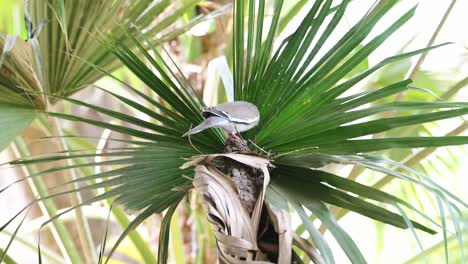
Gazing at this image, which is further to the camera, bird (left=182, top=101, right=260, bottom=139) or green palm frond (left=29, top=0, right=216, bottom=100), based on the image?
green palm frond (left=29, top=0, right=216, bottom=100)

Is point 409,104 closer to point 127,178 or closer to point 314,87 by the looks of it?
point 314,87

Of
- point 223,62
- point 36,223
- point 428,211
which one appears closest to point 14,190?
point 36,223

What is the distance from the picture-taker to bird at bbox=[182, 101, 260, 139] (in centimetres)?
67

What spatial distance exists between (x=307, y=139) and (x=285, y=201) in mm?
93

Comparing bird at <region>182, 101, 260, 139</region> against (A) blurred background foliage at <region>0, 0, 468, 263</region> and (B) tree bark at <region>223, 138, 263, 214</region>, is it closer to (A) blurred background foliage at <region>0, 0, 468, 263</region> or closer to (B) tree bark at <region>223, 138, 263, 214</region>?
(B) tree bark at <region>223, 138, 263, 214</region>

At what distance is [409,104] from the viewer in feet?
2.20

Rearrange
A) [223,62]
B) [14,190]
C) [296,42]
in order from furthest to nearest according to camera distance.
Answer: [14,190] < [223,62] < [296,42]

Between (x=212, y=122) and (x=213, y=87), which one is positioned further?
(x=213, y=87)

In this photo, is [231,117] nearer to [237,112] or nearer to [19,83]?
[237,112]

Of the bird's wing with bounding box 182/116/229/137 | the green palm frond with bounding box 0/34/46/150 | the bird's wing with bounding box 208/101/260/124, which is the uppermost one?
the green palm frond with bounding box 0/34/46/150

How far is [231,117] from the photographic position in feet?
2.24

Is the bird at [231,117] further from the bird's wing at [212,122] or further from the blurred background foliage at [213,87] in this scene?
the blurred background foliage at [213,87]

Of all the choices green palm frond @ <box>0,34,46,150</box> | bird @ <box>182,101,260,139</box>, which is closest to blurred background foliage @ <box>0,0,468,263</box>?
green palm frond @ <box>0,34,46,150</box>

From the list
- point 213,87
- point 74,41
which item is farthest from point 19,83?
point 213,87
